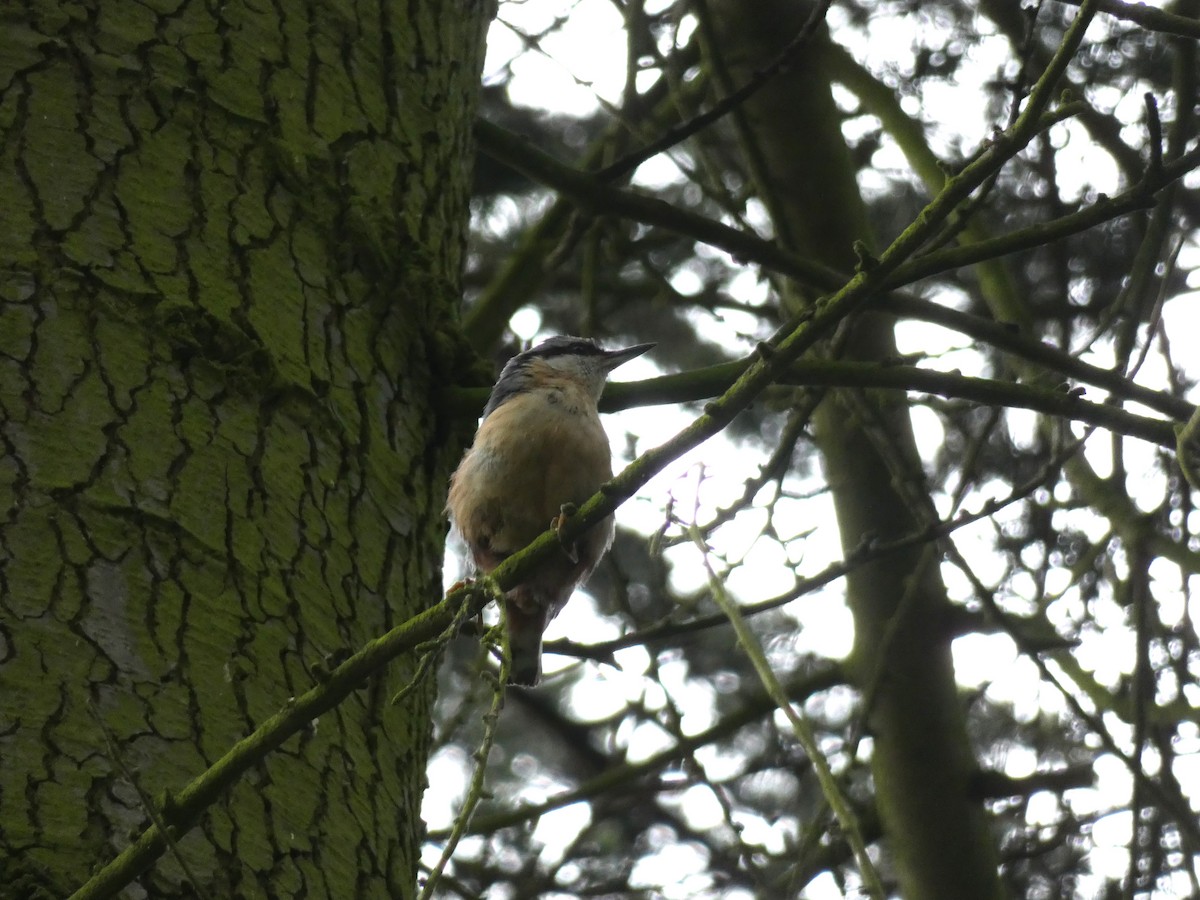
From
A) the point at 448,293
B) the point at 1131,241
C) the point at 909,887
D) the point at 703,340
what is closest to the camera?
the point at 448,293

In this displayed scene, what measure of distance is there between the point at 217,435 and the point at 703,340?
225 inches

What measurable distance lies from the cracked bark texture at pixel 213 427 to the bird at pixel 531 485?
0.93 meters

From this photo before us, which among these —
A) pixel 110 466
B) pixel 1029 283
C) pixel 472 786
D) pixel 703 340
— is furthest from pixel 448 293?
pixel 703 340

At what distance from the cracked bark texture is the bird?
3.04 ft

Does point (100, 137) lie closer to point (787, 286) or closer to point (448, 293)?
point (448, 293)

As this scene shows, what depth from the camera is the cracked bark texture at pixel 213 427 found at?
203 cm

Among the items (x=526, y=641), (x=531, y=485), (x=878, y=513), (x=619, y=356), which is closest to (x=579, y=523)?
(x=531, y=485)

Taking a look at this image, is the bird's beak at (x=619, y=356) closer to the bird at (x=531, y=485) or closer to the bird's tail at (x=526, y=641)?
the bird at (x=531, y=485)

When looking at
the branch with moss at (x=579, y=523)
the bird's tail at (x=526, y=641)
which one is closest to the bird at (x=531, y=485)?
the bird's tail at (x=526, y=641)

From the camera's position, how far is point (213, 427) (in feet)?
7.85

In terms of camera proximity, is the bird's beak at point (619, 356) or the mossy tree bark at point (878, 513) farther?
the bird's beak at point (619, 356)

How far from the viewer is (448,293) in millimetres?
3086

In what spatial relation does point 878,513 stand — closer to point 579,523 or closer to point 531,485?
point 531,485

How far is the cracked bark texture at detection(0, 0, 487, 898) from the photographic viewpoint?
2033mm
